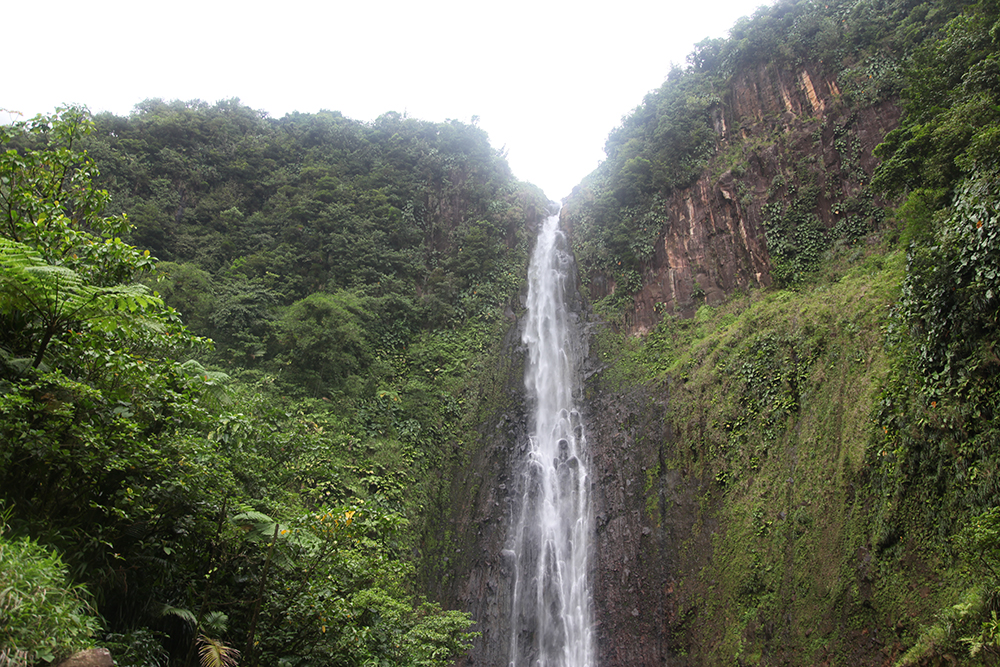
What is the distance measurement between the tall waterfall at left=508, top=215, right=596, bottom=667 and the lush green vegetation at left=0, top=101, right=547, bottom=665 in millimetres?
2193

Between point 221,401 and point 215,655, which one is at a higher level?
point 221,401

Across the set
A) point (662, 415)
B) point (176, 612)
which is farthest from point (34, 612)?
point (662, 415)

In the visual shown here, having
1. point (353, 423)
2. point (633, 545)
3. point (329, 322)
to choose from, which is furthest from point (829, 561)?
point (329, 322)

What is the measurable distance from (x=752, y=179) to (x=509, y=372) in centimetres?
1082

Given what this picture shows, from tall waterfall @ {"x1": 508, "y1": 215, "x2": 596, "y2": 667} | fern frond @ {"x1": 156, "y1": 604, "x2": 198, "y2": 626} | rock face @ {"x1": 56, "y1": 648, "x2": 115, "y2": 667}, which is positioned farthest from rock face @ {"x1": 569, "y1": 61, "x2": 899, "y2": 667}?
rock face @ {"x1": 56, "y1": 648, "x2": 115, "y2": 667}

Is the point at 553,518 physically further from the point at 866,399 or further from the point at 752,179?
the point at 752,179

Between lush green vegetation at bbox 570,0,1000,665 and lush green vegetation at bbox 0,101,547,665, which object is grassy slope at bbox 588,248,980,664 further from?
lush green vegetation at bbox 0,101,547,665

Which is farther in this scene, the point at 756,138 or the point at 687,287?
the point at 756,138

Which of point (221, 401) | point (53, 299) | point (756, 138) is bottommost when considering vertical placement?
point (221, 401)

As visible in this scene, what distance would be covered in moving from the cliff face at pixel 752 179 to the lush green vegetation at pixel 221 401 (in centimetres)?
699

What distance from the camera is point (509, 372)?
1869cm

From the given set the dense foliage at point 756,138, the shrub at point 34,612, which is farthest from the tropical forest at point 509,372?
the dense foliage at point 756,138

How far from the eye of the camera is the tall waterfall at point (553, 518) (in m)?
12.4

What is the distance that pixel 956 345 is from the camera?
658 cm
